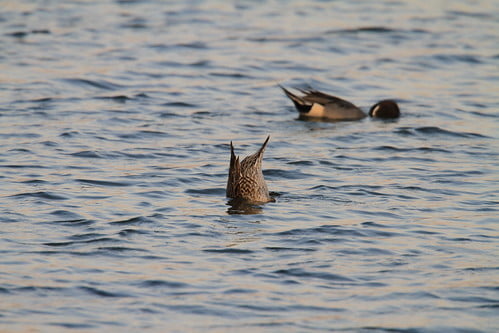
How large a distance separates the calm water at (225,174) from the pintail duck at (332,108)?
0.21 m

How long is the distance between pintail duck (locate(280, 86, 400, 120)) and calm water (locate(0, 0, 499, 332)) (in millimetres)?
211

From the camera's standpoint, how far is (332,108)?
14.5 meters

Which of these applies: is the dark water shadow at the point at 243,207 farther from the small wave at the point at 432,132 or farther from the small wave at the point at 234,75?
the small wave at the point at 234,75

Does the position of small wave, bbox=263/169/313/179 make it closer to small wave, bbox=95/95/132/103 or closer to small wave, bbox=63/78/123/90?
small wave, bbox=95/95/132/103

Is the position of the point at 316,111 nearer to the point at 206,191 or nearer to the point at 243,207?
the point at 206,191

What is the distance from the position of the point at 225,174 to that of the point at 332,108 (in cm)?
419

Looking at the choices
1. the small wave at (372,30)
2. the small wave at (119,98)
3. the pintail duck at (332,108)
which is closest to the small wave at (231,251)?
the pintail duck at (332,108)

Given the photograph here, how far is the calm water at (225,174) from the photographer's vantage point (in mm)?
6613

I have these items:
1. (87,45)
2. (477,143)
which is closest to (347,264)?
(477,143)

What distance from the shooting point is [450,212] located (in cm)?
916

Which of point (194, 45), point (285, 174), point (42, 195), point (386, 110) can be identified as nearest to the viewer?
point (42, 195)

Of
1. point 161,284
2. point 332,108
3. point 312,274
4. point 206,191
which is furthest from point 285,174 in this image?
point 161,284

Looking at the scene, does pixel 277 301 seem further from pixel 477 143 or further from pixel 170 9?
pixel 170 9

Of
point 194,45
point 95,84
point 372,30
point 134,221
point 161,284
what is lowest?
point 161,284
